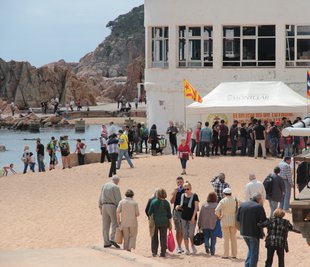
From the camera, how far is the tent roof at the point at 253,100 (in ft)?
108

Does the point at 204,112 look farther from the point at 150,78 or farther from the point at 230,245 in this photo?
the point at 230,245

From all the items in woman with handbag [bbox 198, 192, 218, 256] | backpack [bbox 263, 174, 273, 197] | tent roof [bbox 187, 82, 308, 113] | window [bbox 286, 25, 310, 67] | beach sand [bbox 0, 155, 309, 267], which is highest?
window [bbox 286, 25, 310, 67]

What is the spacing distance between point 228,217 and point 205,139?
578 inches

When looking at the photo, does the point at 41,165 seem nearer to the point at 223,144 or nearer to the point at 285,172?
the point at 223,144

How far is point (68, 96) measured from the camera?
133000mm

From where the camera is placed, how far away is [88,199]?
26.4 meters

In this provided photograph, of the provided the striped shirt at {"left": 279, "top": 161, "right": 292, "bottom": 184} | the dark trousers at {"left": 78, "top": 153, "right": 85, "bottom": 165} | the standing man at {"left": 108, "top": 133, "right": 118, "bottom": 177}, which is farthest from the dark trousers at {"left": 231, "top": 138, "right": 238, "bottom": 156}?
the striped shirt at {"left": 279, "top": 161, "right": 292, "bottom": 184}

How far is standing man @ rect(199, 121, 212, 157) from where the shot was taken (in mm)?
32469

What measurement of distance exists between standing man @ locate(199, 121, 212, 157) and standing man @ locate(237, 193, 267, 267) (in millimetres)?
16084

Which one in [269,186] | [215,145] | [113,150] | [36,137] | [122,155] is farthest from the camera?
[36,137]

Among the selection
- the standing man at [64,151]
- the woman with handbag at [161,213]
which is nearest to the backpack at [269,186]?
the woman with handbag at [161,213]

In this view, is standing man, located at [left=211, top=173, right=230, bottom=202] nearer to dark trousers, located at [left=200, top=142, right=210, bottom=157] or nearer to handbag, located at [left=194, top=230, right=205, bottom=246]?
handbag, located at [left=194, top=230, right=205, bottom=246]

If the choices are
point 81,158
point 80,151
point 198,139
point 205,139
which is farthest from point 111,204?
point 81,158

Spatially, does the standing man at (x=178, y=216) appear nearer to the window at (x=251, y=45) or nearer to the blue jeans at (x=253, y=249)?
the blue jeans at (x=253, y=249)
